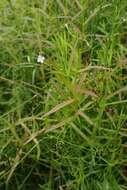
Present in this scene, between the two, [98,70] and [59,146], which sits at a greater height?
[98,70]

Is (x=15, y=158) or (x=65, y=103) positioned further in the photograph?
(x=15, y=158)

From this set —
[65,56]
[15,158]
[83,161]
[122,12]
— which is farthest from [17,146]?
[122,12]

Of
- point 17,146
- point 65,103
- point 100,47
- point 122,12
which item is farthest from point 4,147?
point 122,12

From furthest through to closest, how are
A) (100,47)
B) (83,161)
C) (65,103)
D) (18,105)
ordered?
(100,47)
(18,105)
(83,161)
(65,103)

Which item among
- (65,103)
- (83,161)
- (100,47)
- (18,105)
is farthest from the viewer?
(100,47)

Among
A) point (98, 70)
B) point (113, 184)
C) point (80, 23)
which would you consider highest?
point (80, 23)

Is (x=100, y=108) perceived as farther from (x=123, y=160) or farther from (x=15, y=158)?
(x=15, y=158)

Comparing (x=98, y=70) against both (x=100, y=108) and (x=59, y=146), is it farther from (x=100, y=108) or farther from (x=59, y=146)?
(x=59, y=146)
